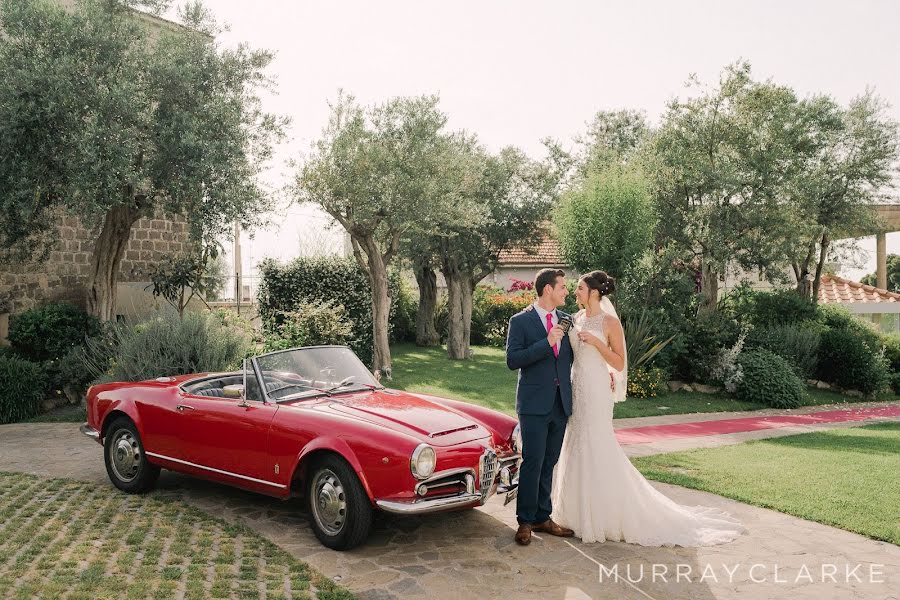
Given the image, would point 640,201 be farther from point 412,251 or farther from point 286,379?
point 286,379

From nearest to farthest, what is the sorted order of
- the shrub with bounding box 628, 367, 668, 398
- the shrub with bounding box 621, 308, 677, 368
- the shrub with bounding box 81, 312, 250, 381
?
the shrub with bounding box 81, 312, 250, 381 < the shrub with bounding box 628, 367, 668, 398 < the shrub with bounding box 621, 308, 677, 368

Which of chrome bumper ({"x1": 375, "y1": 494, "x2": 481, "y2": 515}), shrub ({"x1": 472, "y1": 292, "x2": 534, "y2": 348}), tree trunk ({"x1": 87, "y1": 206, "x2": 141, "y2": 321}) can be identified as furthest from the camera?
shrub ({"x1": 472, "y1": 292, "x2": 534, "y2": 348})

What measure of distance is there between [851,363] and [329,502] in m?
16.0

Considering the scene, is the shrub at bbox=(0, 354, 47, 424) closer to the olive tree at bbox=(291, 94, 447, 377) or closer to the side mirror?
the olive tree at bbox=(291, 94, 447, 377)

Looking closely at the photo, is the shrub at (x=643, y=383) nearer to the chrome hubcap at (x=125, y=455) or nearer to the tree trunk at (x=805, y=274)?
the tree trunk at (x=805, y=274)

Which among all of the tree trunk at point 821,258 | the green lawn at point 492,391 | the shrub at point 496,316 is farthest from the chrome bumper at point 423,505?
the tree trunk at point 821,258

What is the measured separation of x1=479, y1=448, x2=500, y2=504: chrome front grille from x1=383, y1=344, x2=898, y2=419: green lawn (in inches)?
262

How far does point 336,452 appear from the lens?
5.12 metres

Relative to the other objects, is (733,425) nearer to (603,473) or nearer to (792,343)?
(792,343)

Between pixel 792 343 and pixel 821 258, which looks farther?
pixel 821 258

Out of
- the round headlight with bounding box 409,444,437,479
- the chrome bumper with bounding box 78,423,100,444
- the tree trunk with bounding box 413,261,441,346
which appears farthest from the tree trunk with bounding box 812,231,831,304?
the chrome bumper with bounding box 78,423,100,444

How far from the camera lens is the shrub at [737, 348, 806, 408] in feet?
47.6

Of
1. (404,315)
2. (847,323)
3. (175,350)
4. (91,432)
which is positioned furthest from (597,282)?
(404,315)

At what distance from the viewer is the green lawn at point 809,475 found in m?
6.16
